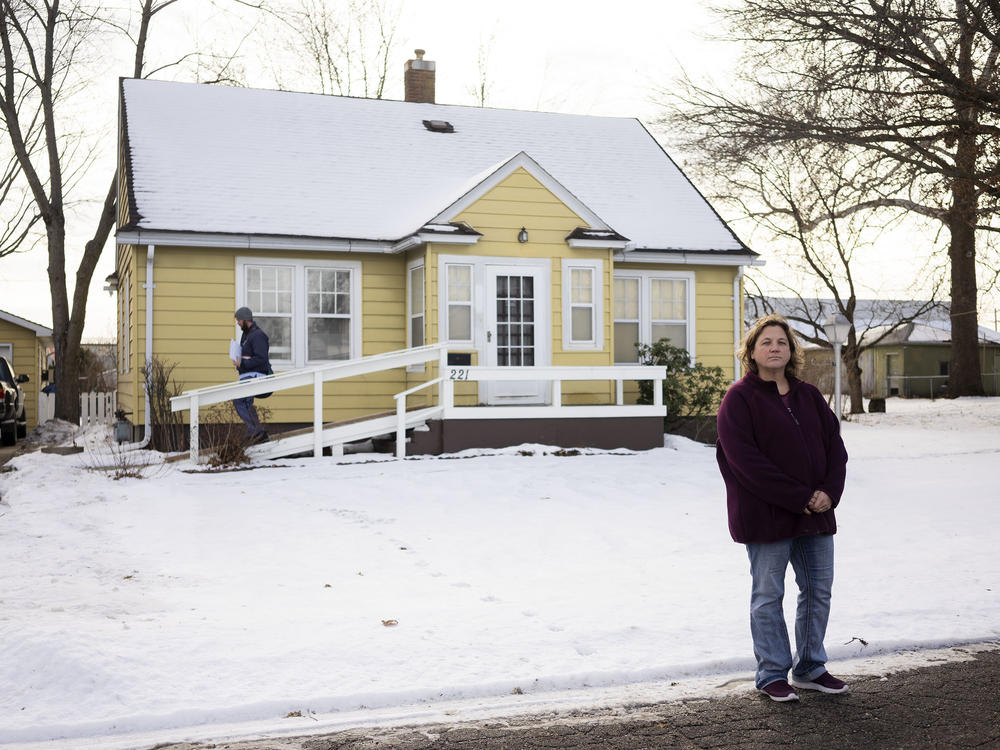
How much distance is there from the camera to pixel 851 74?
18.0 metres

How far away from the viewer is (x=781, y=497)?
15.9 ft

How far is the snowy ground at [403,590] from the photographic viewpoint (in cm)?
505

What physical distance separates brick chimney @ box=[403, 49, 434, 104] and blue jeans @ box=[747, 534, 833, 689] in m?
19.2

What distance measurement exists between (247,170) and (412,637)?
42.4ft

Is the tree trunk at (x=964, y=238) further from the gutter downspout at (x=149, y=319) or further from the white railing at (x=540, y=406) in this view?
the gutter downspout at (x=149, y=319)

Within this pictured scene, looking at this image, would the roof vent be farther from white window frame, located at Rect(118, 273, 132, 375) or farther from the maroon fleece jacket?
the maroon fleece jacket

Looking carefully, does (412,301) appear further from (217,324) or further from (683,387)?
(683,387)

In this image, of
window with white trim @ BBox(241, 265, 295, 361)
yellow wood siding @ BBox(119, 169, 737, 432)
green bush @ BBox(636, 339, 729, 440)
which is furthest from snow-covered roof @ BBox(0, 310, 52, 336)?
green bush @ BBox(636, 339, 729, 440)

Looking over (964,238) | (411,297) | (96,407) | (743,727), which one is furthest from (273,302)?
(964,238)

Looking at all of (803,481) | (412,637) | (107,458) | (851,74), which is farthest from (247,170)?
(803,481)

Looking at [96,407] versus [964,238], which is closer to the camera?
[96,407]

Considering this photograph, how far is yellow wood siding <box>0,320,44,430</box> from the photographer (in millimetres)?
32000

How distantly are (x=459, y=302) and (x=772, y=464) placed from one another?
429 inches

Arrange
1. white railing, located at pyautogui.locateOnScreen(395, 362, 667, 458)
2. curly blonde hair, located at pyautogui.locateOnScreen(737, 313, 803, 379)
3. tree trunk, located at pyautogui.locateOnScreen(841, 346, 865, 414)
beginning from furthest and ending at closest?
tree trunk, located at pyautogui.locateOnScreen(841, 346, 865, 414) → white railing, located at pyautogui.locateOnScreen(395, 362, 667, 458) → curly blonde hair, located at pyautogui.locateOnScreen(737, 313, 803, 379)
